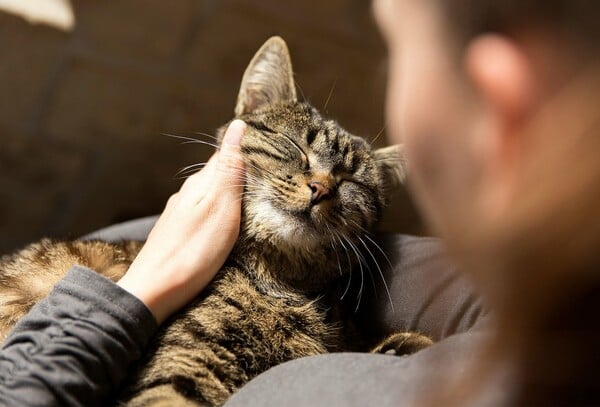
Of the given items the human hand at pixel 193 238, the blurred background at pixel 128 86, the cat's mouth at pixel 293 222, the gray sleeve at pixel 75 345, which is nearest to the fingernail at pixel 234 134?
the human hand at pixel 193 238

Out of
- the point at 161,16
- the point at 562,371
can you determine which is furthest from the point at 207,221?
the point at 161,16

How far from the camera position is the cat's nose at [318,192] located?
4.14 feet

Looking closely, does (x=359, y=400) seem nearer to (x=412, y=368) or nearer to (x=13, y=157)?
(x=412, y=368)

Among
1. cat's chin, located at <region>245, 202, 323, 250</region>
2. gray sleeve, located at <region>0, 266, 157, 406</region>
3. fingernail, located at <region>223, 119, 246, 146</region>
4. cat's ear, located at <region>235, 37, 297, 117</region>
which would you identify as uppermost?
cat's ear, located at <region>235, 37, 297, 117</region>

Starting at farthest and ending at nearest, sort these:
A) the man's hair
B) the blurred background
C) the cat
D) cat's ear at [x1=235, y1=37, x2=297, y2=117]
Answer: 1. the blurred background
2. cat's ear at [x1=235, y1=37, x2=297, y2=117]
3. the cat
4. the man's hair

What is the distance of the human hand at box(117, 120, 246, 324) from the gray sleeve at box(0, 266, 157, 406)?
77 millimetres

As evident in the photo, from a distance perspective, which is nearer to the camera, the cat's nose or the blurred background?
the cat's nose

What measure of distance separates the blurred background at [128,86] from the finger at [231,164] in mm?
726

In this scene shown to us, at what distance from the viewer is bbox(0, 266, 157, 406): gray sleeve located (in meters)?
0.90

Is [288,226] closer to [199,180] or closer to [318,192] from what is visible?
[318,192]

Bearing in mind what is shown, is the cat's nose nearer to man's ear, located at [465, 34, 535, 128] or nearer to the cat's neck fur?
the cat's neck fur

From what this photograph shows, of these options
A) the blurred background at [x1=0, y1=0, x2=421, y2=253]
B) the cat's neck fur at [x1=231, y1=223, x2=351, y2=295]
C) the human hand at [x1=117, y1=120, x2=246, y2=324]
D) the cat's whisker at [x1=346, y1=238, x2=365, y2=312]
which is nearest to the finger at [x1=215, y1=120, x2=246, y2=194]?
the human hand at [x1=117, y1=120, x2=246, y2=324]

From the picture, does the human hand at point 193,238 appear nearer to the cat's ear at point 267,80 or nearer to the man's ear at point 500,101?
the cat's ear at point 267,80

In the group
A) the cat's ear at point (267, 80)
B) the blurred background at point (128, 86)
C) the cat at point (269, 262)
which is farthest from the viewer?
the blurred background at point (128, 86)
